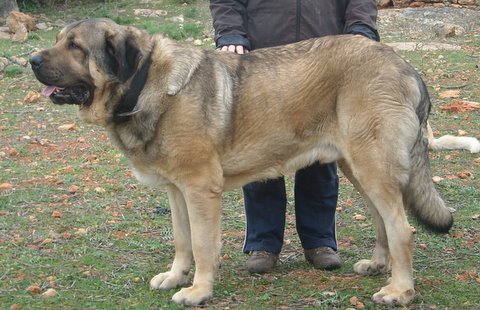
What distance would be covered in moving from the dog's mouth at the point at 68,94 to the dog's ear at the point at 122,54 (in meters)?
0.22

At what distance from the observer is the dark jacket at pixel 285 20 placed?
5465 millimetres

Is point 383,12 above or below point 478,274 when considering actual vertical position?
below

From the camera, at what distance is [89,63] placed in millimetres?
4672

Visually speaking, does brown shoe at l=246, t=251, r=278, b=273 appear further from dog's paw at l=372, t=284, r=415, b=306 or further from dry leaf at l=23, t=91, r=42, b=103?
dry leaf at l=23, t=91, r=42, b=103

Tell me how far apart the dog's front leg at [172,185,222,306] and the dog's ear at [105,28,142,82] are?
0.81 m

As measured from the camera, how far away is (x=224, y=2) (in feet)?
18.3

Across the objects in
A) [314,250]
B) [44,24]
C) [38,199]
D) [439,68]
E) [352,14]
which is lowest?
[44,24]

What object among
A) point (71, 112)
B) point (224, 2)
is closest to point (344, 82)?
point (224, 2)

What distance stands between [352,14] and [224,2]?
3.02 feet

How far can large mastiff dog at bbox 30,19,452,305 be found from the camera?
4680 mm

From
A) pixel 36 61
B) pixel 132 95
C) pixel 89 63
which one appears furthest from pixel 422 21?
pixel 36 61

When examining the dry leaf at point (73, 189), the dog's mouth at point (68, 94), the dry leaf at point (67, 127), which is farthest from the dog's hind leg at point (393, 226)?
the dry leaf at point (67, 127)

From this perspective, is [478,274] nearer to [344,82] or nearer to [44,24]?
[344,82]

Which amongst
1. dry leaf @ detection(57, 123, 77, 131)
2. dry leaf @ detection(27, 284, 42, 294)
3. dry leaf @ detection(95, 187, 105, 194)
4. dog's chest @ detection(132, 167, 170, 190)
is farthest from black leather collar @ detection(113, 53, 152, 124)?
dry leaf @ detection(57, 123, 77, 131)
